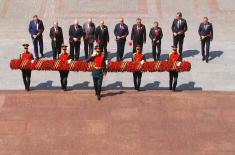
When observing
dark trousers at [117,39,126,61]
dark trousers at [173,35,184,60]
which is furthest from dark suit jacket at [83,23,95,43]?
dark trousers at [173,35,184,60]

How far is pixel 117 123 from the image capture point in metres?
15.6

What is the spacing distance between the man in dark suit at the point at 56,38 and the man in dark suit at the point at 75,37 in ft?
1.21

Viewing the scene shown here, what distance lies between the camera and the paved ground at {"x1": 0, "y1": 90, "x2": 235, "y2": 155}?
1453 centimetres

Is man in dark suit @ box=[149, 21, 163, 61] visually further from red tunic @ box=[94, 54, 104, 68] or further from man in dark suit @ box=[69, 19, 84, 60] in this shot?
red tunic @ box=[94, 54, 104, 68]

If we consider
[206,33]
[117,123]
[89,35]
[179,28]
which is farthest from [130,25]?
[117,123]

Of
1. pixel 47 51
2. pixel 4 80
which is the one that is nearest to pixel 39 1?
pixel 47 51

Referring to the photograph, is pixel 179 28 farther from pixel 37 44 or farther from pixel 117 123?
pixel 117 123

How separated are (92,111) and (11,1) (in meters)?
12.2

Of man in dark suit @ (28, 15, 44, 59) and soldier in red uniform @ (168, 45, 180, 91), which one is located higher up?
man in dark suit @ (28, 15, 44, 59)

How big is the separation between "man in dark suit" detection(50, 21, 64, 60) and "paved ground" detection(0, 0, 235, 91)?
0.98m

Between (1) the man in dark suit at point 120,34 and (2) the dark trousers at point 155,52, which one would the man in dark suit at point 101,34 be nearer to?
(1) the man in dark suit at point 120,34

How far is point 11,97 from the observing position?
1695 centimetres

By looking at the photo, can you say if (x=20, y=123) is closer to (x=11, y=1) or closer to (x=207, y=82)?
(x=207, y=82)

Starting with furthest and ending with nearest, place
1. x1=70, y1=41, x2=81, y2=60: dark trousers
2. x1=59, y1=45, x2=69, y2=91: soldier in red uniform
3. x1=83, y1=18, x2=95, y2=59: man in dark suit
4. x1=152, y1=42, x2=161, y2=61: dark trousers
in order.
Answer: x1=152, y1=42, x2=161, y2=61: dark trousers → x1=70, y1=41, x2=81, y2=60: dark trousers → x1=83, y1=18, x2=95, y2=59: man in dark suit → x1=59, y1=45, x2=69, y2=91: soldier in red uniform
